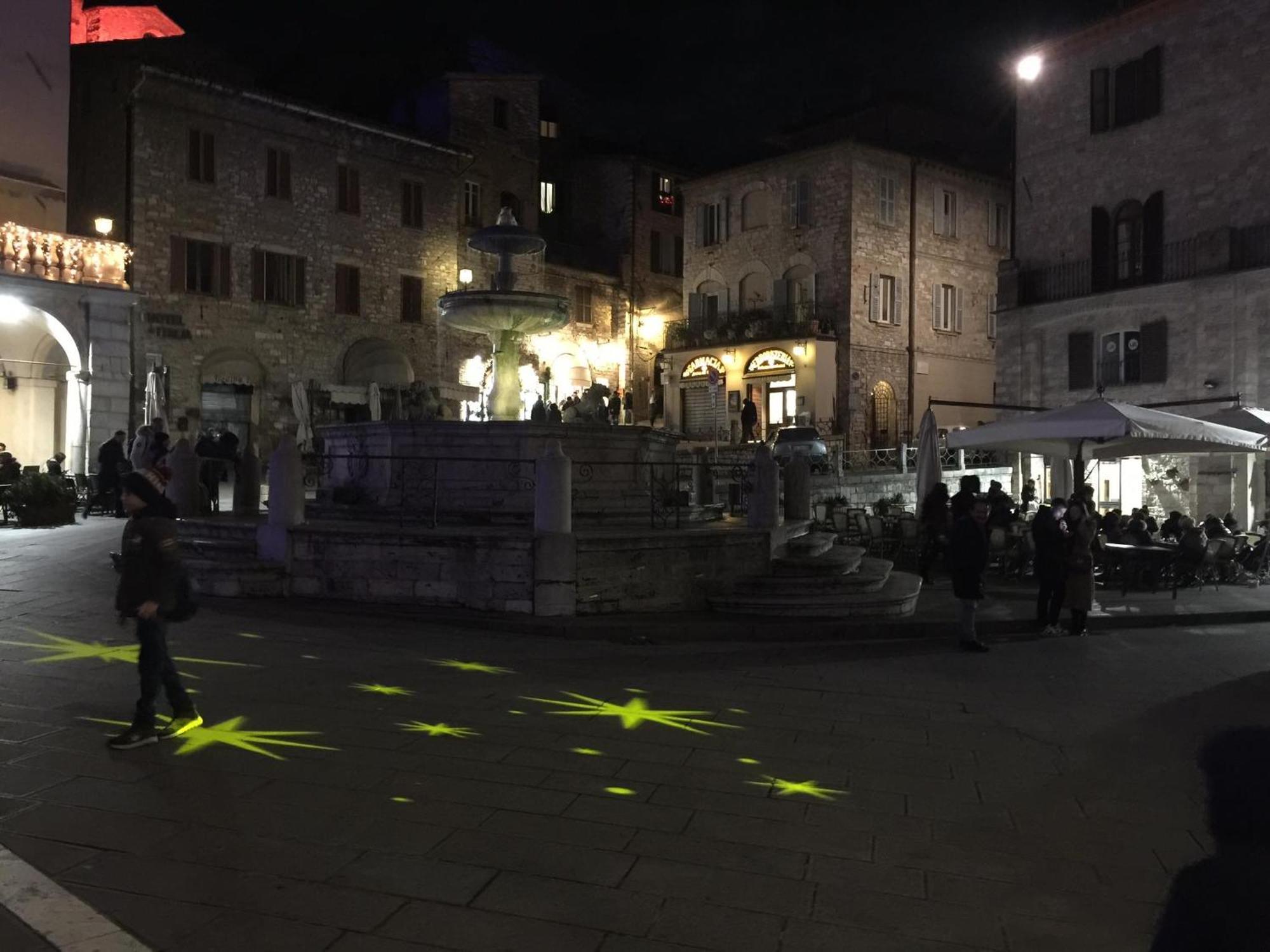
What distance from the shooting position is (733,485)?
20.1 metres

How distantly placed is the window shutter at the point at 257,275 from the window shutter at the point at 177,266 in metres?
2.06

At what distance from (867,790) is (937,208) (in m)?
36.5

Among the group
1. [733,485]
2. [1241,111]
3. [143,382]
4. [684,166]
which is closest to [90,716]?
[733,485]

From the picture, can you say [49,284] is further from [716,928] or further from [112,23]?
[716,928]

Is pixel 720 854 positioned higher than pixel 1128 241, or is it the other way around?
pixel 1128 241

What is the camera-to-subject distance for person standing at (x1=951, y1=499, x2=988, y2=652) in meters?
10.4

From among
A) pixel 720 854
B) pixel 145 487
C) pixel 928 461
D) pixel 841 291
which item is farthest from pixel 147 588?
pixel 841 291

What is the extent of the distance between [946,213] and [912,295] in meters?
3.79

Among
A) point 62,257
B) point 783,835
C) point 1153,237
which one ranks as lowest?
point 783,835

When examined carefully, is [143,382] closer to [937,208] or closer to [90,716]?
[90,716]

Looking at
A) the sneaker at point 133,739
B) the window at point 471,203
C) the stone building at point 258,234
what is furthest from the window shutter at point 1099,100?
the sneaker at point 133,739

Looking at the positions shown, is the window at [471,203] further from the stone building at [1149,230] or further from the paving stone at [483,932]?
the paving stone at [483,932]

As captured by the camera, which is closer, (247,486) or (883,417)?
(247,486)

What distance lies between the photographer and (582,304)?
39938mm
